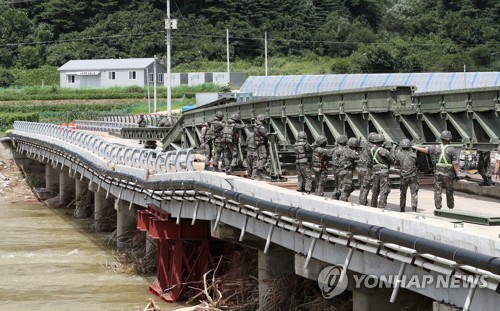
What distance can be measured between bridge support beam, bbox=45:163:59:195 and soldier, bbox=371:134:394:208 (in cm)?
3472

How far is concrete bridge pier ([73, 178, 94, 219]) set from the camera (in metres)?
42.8

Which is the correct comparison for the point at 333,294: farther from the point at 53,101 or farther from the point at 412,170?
the point at 53,101

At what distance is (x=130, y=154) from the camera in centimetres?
2994

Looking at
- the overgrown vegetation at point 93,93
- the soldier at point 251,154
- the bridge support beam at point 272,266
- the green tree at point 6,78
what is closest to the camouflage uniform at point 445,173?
the bridge support beam at point 272,266

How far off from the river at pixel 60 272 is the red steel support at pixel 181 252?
0.56 metres

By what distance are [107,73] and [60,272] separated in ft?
258

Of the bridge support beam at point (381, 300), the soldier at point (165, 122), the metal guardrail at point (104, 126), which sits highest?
the bridge support beam at point (381, 300)

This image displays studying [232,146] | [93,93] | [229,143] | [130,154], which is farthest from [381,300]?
[93,93]

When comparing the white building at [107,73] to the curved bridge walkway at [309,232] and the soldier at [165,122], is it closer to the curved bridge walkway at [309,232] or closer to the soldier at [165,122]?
the soldier at [165,122]

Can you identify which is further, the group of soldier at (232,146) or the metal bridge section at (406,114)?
the group of soldier at (232,146)

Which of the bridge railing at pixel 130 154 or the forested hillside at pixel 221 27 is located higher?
the forested hillside at pixel 221 27

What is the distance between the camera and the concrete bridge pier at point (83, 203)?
1687 inches

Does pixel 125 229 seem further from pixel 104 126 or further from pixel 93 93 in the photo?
pixel 93 93

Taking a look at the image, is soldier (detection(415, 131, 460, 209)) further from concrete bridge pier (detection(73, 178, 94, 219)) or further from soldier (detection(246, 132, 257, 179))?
concrete bridge pier (detection(73, 178, 94, 219))
